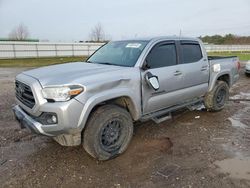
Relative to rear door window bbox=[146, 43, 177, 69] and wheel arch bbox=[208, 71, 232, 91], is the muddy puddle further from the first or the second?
wheel arch bbox=[208, 71, 232, 91]

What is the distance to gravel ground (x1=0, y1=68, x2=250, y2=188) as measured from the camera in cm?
324

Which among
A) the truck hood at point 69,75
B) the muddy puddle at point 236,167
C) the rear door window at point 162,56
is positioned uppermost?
the rear door window at point 162,56

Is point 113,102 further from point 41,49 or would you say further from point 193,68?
point 41,49

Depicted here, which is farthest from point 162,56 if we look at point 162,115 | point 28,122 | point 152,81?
point 28,122

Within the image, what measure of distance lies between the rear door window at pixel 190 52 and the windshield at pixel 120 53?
992 mm

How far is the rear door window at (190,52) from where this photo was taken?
5031mm

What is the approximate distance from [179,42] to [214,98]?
187cm

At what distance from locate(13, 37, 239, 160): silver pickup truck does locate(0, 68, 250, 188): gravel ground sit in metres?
0.37

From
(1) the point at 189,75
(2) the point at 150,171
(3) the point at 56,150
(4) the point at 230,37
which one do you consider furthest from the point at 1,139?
(4) the point at 230,37

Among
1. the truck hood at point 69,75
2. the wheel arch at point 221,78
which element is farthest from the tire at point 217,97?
the truck hood at point 69,75

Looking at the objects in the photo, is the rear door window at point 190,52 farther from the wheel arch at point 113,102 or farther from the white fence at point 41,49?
the white fence at point 41,49

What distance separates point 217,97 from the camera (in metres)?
6.22

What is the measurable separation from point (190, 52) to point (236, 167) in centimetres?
258

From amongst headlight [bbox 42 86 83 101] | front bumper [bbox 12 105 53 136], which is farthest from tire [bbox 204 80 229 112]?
front bumper [bbox 12 105 53 136]
